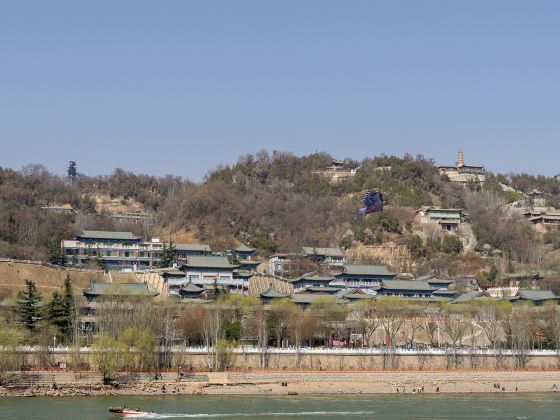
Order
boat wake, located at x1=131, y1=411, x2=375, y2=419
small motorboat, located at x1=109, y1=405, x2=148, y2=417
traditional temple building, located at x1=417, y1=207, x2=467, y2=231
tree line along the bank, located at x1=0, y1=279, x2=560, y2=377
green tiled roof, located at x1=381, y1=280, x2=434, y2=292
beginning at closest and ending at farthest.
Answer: boat wake, located at x1=131, y1=411, x2=375, y2=419, small motorboat, located at x1=109, y1=405, x2=148, y2=417, tree line along the bank, located at x1=0, y1=279, x2=560, y2=377, green tiled roof, located at x1=381, y1=280, x2=434, y2=292, traditional temple building, located at x1=417, y1=207, x2=467, y2=231

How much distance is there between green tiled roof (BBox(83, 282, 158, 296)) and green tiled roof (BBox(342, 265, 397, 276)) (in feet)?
73.3

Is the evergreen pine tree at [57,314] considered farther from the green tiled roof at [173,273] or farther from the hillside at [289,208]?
the hillside at [289,208]

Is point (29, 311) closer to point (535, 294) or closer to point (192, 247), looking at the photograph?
point (192, 247)

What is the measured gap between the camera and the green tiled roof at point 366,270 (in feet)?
309

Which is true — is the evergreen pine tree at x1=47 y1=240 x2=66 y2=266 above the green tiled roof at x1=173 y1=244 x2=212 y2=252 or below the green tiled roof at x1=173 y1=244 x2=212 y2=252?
below

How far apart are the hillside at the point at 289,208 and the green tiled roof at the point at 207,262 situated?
11853 millimetres

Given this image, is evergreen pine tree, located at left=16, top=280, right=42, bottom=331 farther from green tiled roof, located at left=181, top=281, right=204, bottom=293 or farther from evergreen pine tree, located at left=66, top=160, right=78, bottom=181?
evergreen pine tree, located at left=66, top=160, right=78, bottom=181

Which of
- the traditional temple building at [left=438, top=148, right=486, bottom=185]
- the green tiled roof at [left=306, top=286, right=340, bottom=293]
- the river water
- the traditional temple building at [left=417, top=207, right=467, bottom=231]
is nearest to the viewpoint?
the river water

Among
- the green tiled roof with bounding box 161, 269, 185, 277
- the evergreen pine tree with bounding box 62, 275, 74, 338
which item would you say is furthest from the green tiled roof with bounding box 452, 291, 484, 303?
the evergreen pine tree with bounding box 62, 275, 74, 338

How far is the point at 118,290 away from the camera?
233 feet

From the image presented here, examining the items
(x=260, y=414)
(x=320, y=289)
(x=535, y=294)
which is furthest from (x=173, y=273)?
(x=260, y=414)

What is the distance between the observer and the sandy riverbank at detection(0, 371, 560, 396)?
56531mm

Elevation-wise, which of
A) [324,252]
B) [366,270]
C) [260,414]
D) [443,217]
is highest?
[443,217]

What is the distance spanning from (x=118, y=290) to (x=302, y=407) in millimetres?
23063
